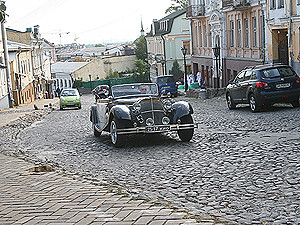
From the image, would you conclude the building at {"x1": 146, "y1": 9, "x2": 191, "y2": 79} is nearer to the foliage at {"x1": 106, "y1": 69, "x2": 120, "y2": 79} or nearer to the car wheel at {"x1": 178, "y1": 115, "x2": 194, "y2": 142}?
the foliage at {"x1": 106, "y1": 69, "x2": 120, "y2": 79}


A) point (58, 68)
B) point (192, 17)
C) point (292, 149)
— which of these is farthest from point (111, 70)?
point (292, 149)

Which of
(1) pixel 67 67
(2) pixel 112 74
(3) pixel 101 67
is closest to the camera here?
(2) pixel 112 74

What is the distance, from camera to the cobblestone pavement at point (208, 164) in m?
6.15

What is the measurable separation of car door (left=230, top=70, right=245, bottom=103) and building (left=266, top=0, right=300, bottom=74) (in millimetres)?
6491

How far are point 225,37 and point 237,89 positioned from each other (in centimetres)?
2022

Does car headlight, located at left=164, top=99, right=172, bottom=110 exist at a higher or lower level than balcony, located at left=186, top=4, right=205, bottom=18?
lower

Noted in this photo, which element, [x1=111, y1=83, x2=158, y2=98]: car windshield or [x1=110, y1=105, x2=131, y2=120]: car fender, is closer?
[x1=110, y1=105, x2=131, y2=120]: car fender

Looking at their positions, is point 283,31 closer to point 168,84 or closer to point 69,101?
point 168,84

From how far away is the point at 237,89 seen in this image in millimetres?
18719

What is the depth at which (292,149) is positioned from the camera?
360 inches

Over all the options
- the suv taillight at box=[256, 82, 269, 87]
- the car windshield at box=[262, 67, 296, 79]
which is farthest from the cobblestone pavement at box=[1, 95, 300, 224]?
the car windshield at box=[262, 67, 296, 79]

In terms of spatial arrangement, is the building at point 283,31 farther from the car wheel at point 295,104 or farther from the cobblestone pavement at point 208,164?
the cobblestone pavement at point 208,164

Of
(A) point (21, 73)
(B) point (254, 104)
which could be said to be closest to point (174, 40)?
(A) point (21, 73)

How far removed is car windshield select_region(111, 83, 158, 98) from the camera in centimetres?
1341
